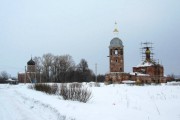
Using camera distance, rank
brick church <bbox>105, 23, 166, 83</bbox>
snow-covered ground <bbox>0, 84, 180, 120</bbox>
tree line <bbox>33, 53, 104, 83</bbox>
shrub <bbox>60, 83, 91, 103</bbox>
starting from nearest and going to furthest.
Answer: snow-covered ground <bbox>0, 84, 180, 120</bbox>, shrub <bbox>60, 83, 91, 103</bbox>, brick church <bbox>105, 23, 166, 83</bbox>, tree line <bbox>33, 53, 104, 83</bbox>

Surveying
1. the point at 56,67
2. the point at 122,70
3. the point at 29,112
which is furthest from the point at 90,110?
the point at 56,67

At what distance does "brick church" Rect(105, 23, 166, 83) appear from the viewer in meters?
73.9

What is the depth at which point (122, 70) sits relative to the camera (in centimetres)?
7531

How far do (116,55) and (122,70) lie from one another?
4179mm

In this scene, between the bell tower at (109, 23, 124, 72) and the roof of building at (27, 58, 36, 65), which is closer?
the bell tower at (109, 23, 124, 72)

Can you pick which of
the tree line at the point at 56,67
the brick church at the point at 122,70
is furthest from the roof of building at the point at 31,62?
the brick church at the point at 122,70

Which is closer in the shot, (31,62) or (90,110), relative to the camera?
(90,110)

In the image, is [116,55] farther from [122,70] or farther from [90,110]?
[90,110]

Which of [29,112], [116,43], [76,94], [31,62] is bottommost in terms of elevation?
[29,112]

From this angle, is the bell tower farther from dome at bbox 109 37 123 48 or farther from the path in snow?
the path in snow

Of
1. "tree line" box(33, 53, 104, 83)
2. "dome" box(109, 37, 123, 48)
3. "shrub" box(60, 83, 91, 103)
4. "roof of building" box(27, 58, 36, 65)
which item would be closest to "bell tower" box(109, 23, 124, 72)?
"dome" box(109, 37, 123, 48)

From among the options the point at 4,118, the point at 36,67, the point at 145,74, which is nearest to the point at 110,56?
the point at 145,74

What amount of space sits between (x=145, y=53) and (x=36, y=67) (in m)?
36.9

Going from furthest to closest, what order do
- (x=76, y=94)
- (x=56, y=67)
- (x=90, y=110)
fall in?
(x=56, y=67) < (x=76, y=94) < (x=90, y=110)
